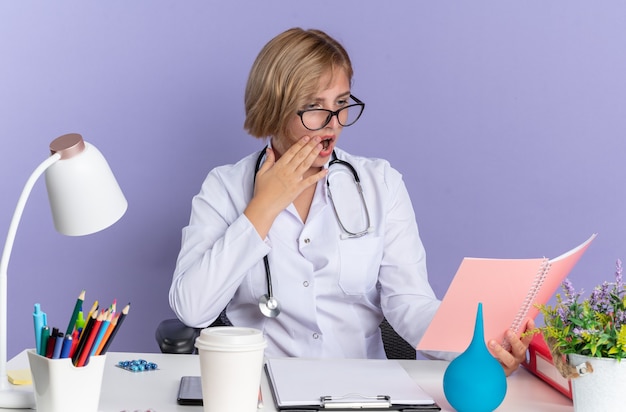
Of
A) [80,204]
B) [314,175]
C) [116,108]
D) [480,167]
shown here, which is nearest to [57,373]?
[80,204]

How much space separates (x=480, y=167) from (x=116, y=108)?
3.83 feet

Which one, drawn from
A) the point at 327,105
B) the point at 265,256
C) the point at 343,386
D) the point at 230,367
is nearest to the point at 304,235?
the point at 265,256

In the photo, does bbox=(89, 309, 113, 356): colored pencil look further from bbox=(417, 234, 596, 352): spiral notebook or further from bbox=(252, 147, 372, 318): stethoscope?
bbox=(252, 147, 372, 318): stethoscope

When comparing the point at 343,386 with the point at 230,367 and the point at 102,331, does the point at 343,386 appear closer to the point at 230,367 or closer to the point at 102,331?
the point at 230,367

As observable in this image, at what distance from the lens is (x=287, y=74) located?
77.6 inches

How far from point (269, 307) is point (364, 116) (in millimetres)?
849

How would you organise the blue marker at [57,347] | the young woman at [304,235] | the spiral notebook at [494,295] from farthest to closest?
the young woman at [304,235], the spiral notebook at [494,295], the blue marker at [57,347]

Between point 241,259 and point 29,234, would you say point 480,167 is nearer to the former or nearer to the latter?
point 241,259

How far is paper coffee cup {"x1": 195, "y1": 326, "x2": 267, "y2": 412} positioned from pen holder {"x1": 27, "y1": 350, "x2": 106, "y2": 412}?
0.51 ft

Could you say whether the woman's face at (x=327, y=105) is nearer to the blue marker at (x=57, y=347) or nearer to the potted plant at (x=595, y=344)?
the potted plant at (x=595, y=344)

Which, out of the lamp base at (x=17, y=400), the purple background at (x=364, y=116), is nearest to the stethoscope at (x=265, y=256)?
the purple background at (x=364, y=116)

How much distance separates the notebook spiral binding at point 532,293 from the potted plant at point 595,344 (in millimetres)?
171

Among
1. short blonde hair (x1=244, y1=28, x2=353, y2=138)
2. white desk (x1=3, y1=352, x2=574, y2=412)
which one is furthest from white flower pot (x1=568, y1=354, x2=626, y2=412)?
short blonde hair (x1=244, y1=28, x2=353, y2=138)

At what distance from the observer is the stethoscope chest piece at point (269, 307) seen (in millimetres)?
1945
